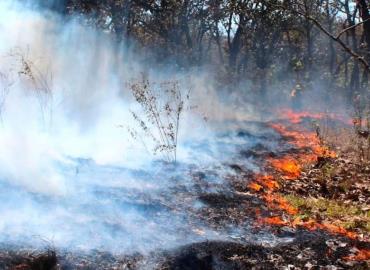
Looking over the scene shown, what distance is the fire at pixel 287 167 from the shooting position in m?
9.05

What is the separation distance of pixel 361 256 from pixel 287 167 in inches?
188

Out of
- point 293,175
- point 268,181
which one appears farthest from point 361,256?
point 293,175

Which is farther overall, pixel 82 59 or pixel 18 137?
pixel 82 59

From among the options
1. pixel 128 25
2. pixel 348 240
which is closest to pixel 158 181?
pixel 348 240

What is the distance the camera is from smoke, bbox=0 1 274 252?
206 inches

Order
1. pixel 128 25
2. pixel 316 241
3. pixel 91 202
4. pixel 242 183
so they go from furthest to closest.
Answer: pixel 128 25 → pixel 242 183 → pixel 91 202 → pixel 316 241

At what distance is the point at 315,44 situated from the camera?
27891 mm

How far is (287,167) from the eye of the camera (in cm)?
980

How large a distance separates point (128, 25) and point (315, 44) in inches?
501

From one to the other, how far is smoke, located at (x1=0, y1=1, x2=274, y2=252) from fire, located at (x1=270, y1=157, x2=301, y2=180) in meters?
1.17

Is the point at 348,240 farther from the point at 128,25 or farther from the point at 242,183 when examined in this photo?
the point at 128,25

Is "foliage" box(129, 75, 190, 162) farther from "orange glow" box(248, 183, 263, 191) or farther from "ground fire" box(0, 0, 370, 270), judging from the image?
"orange glow" box(248, 183, 263, 191)

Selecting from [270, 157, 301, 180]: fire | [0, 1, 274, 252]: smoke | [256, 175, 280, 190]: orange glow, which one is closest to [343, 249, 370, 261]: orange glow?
[0, 1, 274, 252]: smoke

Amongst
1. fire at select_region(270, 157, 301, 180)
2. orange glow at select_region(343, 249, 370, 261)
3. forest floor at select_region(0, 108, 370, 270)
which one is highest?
fire at select_region(270, 157, 301, 180)
